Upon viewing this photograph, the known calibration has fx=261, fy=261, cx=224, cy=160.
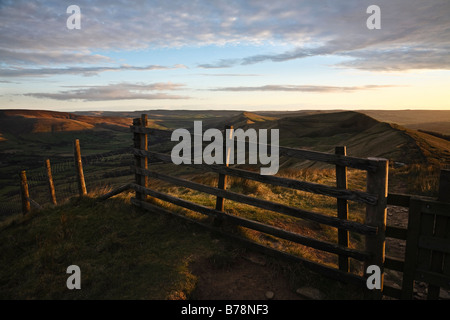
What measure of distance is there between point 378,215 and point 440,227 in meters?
0.75

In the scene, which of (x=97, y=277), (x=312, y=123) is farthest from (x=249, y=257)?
(x=312, y=123)

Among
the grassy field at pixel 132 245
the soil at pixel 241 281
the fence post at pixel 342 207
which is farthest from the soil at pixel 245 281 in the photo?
the fence post at pixel 342 207

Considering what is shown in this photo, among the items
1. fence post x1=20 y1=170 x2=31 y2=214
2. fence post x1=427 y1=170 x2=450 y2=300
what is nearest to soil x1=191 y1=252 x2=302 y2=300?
fence post x1=427 y1=170 x2=450 y2=300

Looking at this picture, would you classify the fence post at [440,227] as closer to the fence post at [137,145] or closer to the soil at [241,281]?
the soil at [241,281]

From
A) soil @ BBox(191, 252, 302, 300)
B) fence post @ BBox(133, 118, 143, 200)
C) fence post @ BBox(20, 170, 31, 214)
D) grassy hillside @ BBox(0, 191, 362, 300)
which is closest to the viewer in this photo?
soil @ BBox(191, 252, 302, 300)

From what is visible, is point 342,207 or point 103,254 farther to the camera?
point 103,254

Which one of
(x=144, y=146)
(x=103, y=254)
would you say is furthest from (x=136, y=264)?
(x=144, y=146)

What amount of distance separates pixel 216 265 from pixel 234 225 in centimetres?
119

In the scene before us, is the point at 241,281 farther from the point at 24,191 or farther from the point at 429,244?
the point at 24,191

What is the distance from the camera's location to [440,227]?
361 centimetres

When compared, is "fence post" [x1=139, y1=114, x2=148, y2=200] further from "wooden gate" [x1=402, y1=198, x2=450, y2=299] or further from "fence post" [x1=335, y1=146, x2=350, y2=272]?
"wooden gate" [x1=402, y1=198, x2=450, y2=299]

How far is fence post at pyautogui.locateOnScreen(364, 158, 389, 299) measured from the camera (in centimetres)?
382

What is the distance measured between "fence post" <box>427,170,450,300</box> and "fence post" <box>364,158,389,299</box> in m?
0.62
